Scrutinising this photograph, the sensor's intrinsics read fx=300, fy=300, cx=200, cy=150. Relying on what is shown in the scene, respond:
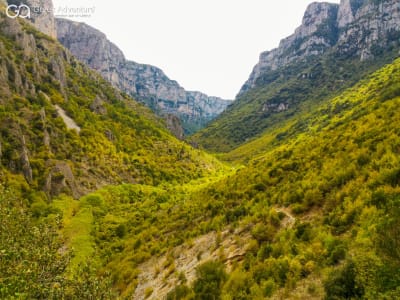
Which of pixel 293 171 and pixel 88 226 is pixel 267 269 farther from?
pixel 88 226

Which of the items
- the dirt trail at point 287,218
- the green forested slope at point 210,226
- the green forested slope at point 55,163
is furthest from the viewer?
the dirt trail at point 287,218

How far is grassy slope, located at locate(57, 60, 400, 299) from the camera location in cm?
776

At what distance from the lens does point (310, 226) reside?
1214cm

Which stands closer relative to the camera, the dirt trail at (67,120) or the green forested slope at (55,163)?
the green forested slope at (55,163)

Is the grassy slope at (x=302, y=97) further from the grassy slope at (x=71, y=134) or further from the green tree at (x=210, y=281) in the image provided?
the green tree at (x=210, y=281)

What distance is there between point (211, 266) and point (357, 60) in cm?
20084

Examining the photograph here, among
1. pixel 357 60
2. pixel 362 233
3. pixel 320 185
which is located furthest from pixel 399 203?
pixel 357 60

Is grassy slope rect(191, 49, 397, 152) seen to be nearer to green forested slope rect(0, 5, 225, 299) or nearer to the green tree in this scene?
green forested slope rect(0, 5, 225, 299)

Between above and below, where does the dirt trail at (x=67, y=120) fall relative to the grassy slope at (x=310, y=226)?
above

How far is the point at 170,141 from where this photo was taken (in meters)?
77.2

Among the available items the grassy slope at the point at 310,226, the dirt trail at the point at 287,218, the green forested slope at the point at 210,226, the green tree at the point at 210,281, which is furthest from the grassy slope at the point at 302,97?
the green tree at the point at 210,281

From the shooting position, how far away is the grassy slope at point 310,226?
25.5ft

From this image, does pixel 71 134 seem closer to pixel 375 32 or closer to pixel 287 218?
pixel 287 218


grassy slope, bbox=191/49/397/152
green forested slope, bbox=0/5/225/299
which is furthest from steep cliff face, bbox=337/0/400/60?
green forested slope, bbox=0/5/225/299
